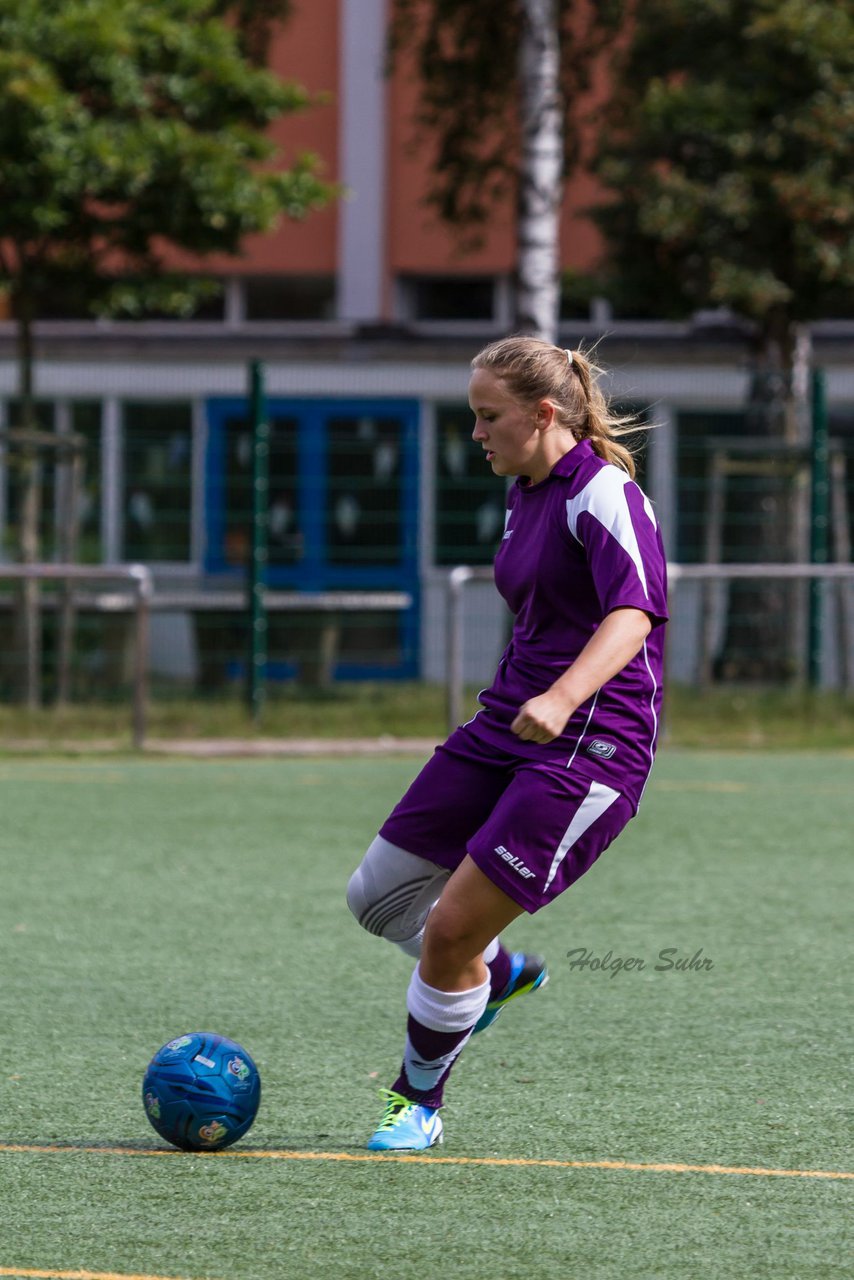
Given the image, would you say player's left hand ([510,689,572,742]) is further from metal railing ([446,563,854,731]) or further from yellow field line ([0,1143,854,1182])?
metal railing ([446,563,854,731])

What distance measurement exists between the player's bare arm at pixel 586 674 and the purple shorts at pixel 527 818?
18cm

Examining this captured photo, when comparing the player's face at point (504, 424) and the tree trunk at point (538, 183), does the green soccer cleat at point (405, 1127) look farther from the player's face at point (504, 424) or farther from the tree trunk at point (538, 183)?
the tree trunk at point (538, 183)

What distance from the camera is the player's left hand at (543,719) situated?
3793 millimetres

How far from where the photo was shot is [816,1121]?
448cm

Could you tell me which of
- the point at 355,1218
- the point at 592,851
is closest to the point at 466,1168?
the point at 355,1218

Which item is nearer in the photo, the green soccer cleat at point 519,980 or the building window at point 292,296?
the green soccer cleat at point 519,980

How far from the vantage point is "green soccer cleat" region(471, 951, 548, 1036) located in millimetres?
4660

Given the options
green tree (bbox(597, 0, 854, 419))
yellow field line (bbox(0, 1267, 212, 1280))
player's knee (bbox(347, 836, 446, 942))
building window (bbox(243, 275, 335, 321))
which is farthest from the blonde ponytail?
building window (bbox(243, 275, 335, 321))

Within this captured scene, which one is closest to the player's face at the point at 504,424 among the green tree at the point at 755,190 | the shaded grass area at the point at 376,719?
the shaded grass area at the point at 376,719

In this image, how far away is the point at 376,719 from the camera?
13.1 meters

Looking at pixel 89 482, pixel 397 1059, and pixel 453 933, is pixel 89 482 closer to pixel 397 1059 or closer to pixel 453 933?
pixel 397 1059

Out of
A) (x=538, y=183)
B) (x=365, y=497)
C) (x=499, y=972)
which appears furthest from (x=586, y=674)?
(x=538, y=183)

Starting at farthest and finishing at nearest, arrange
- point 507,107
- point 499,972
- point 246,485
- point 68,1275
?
point 507,107
point 246,485
point 499,972
point 68,1275

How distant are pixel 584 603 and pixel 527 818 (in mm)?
473
